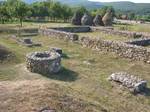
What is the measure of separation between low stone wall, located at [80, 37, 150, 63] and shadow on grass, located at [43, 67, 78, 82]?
20.6 ft

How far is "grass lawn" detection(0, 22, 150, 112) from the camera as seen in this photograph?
11547 mm

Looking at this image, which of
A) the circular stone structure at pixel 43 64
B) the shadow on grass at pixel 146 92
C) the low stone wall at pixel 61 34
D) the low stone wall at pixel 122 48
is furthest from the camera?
the low stone wall at pixel 61 34

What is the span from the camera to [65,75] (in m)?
17.6

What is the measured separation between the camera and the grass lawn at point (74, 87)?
11.5 m

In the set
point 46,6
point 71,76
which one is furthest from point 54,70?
point 46,6

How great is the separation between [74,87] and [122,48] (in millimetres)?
9207

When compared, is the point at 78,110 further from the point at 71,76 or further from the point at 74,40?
the point at 74,40

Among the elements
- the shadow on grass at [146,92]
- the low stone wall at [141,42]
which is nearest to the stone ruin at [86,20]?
the low stone wall at [141,42]

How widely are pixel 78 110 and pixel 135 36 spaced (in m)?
24.4

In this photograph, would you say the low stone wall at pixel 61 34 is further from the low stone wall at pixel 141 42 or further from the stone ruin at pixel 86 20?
the stone ruin at pixel 86 20

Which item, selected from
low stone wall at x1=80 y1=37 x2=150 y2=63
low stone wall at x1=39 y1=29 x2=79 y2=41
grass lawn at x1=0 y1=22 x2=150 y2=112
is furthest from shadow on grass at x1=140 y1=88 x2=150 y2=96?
low stone wall at x1=39 y1=29 x2=79 y2=41

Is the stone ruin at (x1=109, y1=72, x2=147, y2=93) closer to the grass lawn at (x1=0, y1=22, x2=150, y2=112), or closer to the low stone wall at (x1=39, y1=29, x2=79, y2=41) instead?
the grass lawn at (x1=0, y1=22, x2=150, y2=112)

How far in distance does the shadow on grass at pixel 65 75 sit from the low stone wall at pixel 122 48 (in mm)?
6292

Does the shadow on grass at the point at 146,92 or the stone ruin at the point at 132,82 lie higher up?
the stone ruin at the point at 132,82
